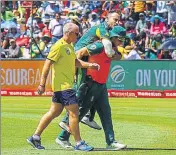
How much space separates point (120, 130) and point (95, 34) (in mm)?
3112

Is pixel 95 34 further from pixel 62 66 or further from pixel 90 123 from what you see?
pixel 90 123

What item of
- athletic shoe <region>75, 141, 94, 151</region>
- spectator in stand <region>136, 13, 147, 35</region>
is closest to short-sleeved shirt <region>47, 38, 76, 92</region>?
athletic shoe <region>75, 141, 94, 151</region>

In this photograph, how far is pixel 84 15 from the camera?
97.3ft

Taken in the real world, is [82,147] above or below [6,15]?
above

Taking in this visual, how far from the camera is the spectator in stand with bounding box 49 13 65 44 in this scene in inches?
1145

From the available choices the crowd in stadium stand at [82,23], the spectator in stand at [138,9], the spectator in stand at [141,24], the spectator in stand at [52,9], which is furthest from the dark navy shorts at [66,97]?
the spectator in stand at [52,9]

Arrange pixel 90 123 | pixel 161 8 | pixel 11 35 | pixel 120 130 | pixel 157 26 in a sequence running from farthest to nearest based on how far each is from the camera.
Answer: pixel 11 35, pixel 161 8, pixel 157 26, pixel 120 130, pixel 90 123

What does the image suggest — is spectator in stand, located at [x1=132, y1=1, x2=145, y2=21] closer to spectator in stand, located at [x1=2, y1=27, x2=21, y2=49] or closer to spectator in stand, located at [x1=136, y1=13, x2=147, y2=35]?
spectator in stand, located at [x1=136, y1=13, x2=147, y2=35]

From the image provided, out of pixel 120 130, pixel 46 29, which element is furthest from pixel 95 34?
pixel 46 29

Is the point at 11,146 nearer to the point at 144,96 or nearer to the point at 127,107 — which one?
the point at 127,107

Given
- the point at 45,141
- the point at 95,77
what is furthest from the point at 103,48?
the point at 45,141

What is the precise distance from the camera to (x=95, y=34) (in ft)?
36.2

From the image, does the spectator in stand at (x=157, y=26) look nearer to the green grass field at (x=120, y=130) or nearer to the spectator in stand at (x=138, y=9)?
the spectator in stand at (x=138, y=9)

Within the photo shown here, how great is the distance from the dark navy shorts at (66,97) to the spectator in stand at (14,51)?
1800 cm
